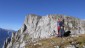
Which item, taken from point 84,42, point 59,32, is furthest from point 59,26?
point 84,42

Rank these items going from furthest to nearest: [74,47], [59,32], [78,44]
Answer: [59,32] → [78,44] → [74,47]

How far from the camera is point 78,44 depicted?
47.6 metres

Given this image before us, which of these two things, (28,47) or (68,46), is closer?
(68,46)

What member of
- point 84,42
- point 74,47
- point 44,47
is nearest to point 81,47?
point 74,47

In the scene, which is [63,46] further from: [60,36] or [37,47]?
[60,36]

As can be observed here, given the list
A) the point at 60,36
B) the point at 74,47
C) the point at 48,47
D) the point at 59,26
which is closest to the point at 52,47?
the point at 48,47

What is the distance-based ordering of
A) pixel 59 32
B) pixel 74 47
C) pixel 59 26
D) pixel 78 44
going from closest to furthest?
1. pixel 74 47
2. pixel 78 44
3. pixel 59 26
4. pixel 59 32

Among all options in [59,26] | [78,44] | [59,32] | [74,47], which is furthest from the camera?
[59,32]

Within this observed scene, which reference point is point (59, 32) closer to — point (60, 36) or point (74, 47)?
point (60, 36)

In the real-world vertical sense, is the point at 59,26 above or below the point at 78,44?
above

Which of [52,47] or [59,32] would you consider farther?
[59,32]

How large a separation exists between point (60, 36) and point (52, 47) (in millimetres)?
13811

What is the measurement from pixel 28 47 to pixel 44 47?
4805 mm

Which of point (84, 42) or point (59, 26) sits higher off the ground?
point (59, 26)
